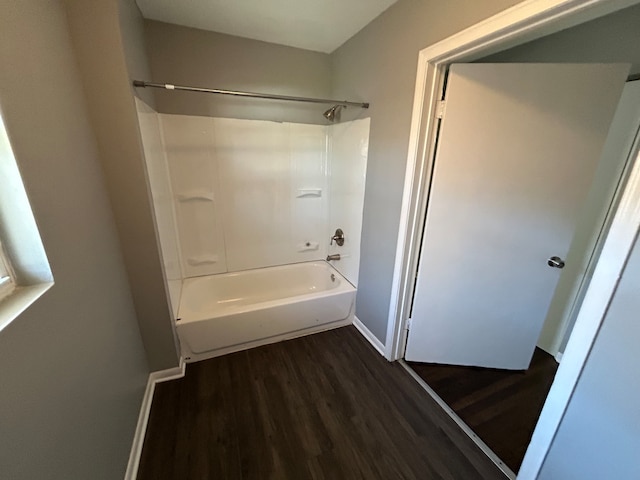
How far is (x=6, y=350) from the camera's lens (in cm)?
60

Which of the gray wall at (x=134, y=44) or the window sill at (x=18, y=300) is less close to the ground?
the gray wall at (x=134, y=44)

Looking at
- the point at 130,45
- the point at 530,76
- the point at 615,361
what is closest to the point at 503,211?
the point at 530,76

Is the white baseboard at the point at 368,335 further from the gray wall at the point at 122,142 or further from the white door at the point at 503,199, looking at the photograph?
the gray wall at the point at 122,142

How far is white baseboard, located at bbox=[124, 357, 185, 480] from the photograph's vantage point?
1.24 meters

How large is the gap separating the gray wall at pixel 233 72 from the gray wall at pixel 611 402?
235 centimetres

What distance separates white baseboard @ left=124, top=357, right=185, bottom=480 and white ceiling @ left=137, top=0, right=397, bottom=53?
7.62ft

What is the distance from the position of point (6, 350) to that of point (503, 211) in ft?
6.80

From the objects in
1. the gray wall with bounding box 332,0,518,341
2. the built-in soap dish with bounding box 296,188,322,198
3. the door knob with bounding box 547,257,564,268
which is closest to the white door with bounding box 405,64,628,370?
the door knob with bounding box 547,257,564,268

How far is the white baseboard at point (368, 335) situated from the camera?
2.07 meters

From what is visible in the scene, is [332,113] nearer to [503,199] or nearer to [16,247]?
[503,199]

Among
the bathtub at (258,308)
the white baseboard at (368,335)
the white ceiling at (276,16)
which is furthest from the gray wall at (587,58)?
the bathtub at (258,308)

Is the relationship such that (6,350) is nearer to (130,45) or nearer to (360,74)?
(130,45)

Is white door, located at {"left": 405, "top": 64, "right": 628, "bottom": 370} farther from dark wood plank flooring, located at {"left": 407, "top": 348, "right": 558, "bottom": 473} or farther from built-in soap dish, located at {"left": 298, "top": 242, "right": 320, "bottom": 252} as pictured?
built-in soap dish, located at {"left": 298, "top": 242, "right": 320, "bottom": 252}

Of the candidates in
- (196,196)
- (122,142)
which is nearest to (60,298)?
(122,142)
